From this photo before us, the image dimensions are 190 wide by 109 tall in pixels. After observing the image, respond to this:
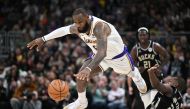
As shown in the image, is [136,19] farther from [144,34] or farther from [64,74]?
[144,34]

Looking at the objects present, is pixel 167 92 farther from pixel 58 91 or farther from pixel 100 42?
pixel 58 91

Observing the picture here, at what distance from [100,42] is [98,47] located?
10cm

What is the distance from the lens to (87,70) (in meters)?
8.23

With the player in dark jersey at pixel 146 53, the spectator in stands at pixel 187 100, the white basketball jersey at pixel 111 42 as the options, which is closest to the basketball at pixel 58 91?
the white basketball jersey at pixel 111 42

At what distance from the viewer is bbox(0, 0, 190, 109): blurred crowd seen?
559 inches

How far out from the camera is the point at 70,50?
1666 cm

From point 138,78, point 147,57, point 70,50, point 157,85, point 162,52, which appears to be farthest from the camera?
point 70,50

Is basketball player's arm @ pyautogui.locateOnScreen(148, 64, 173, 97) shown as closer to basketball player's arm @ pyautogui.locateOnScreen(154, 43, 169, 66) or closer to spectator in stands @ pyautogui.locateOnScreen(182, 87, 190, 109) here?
basketball player's arm @ pyautogui.locateOnScreen(154, 43, 169, 66)

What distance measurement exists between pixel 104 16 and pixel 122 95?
5.86 metres

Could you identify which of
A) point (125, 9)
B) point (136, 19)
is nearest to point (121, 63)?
point (136, 19)

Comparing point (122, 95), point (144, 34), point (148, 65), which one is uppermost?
point (144, 34)

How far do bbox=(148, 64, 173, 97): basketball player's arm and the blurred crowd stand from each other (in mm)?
2611

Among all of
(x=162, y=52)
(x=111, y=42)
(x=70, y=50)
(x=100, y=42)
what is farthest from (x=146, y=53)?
(x=70, y=50)

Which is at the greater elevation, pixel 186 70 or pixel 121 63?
pixel 121 63
